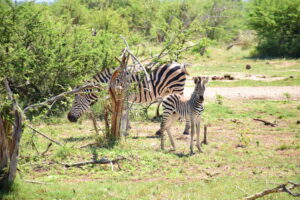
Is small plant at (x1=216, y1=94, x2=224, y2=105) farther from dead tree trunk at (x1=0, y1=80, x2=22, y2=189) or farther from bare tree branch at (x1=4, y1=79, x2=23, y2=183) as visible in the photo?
bare tree branch at (x1=4, y1=79, x2=23, y2=183)

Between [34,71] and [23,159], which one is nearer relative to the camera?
[23,159]

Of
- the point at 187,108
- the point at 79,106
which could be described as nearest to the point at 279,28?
the point at 79,106

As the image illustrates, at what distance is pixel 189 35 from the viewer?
511 inches

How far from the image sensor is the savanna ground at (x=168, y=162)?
23.0 ft

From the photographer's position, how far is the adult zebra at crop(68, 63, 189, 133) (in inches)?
459

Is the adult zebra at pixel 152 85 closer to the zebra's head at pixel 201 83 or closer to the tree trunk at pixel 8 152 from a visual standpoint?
the zebra's head at pixel 201 83

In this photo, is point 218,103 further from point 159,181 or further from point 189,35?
point 159,181

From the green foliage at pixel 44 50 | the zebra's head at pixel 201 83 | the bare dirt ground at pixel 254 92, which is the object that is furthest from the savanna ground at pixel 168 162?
the bare dirt ground at pixel 254 92

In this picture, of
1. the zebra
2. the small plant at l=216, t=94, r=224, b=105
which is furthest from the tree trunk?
the small plant at l=216, t=94, r=224, b=105

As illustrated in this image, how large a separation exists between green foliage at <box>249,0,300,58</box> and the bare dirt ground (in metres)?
10.6

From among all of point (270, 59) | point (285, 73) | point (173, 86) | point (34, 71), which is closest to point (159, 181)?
point (173, 86)

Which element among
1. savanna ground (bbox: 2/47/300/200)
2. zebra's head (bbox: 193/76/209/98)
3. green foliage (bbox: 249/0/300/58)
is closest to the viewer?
savanna ground (bbox: 2/47/300/200)

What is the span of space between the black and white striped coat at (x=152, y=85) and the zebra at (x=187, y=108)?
1.74 meters

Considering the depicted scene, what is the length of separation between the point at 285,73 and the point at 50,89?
12.5m
